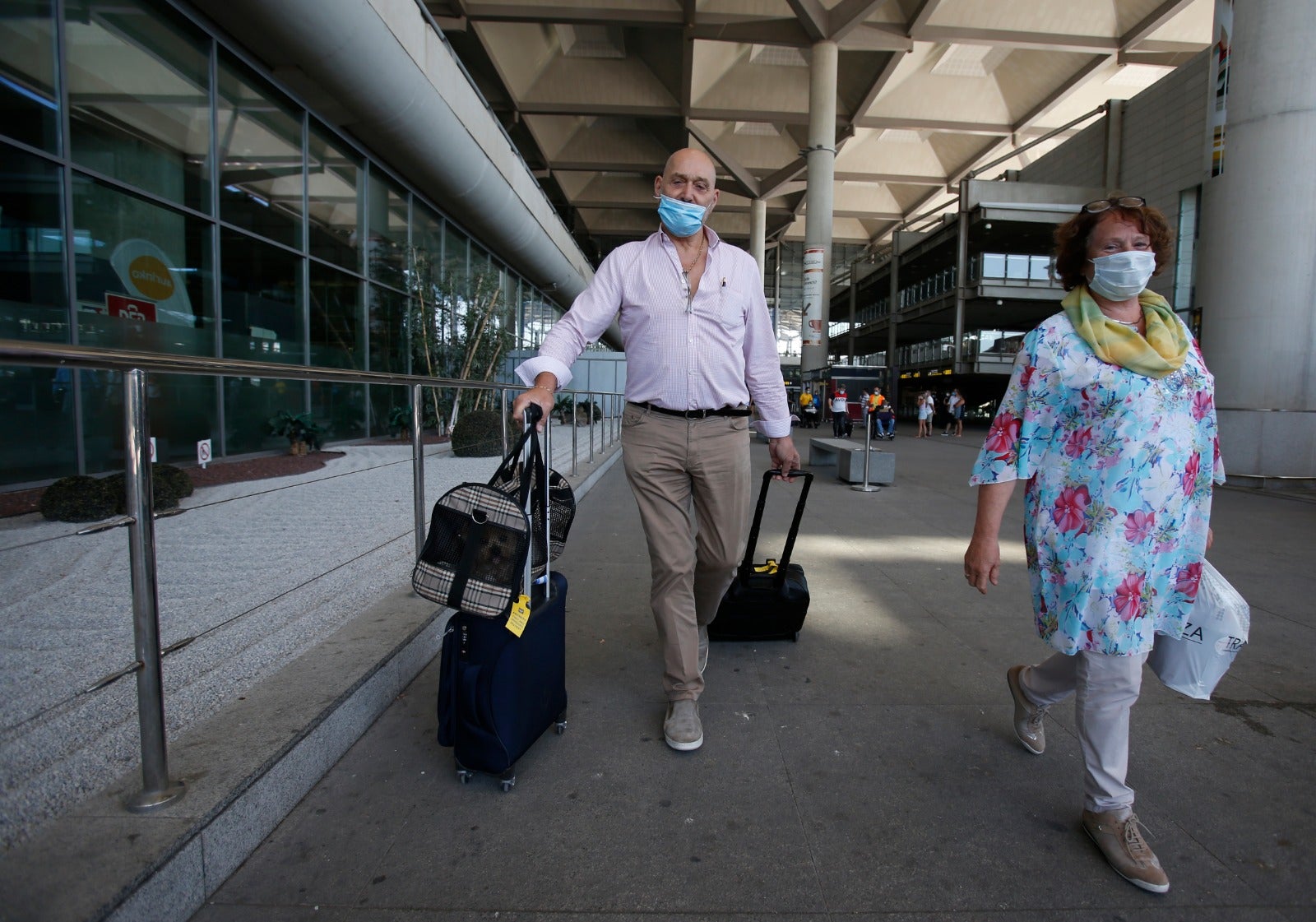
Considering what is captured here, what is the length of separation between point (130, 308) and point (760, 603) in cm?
795

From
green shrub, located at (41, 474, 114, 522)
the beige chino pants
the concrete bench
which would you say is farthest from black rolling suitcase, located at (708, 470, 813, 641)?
the concrete bench

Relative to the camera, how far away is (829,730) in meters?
2.66

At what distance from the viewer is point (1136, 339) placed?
191cm

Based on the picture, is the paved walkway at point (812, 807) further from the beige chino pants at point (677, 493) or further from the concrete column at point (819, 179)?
the concrete column at point (819, 179)

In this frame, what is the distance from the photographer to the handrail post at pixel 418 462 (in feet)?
11.7

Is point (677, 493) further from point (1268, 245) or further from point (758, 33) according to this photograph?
point (758, 33)

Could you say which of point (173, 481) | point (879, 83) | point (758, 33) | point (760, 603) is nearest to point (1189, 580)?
point (760, 603)

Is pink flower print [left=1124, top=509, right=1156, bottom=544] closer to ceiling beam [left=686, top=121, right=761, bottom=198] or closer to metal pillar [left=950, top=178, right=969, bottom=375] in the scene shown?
metal pillar [left=950, top=178, right=969, bottom=375]

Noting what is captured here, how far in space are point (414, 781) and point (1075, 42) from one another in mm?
39209

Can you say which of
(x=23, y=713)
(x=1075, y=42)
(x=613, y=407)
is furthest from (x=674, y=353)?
(x=1075, y=42)

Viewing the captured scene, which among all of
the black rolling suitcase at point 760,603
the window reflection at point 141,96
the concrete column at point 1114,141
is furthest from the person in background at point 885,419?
the black rolling suitcase at point 760,603

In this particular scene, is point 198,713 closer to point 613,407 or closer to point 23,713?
point 23,713

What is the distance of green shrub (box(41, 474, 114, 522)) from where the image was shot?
116 inches

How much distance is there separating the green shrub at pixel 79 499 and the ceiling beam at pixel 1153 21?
38.2 meters
